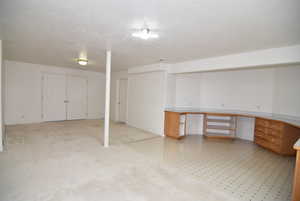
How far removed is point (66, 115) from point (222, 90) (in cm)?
706

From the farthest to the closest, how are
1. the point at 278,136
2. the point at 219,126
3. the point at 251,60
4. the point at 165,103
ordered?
the point at 219,126
the point at 165,103
the point at 278,136
the point at 251,60

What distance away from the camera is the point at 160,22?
7.57 feet

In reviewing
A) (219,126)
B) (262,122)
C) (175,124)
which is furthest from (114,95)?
(262,122)

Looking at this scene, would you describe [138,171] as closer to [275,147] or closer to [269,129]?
[275,147]

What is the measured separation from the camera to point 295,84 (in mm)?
4312

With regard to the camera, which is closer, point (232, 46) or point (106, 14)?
point (106, 14)

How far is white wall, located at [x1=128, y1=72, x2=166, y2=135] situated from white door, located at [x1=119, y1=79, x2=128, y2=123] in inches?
24.4

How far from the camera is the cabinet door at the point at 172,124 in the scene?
5109 mm

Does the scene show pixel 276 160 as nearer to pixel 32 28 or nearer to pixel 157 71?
pixel 157 71

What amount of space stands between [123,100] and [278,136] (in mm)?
5984

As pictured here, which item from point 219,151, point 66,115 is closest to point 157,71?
point 219,151

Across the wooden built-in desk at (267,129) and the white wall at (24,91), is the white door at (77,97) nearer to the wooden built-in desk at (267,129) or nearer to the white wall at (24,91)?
the white wall at (24,91)

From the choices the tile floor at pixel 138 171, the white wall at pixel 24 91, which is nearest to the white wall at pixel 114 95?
the white wall at pixel 24 91

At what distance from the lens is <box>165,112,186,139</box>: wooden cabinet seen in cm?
511
